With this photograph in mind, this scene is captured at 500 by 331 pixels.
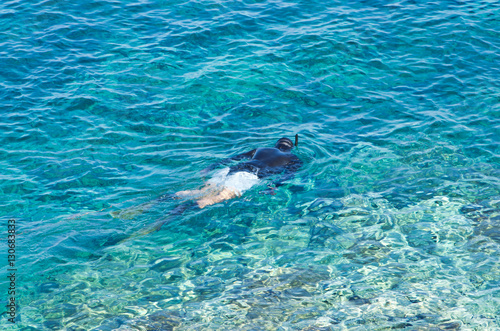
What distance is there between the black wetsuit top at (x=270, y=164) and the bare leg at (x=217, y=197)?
0.75 meters

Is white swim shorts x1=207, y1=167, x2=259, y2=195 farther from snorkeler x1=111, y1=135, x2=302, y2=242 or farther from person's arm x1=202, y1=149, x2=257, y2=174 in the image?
person's arm x1=202, y1=149, x2=257, y2=174

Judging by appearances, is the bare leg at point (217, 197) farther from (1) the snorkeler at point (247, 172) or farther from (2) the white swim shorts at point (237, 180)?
(2) the white swim shorts at point (237, 180)

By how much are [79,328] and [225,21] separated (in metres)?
15.1

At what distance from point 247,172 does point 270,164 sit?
72cm

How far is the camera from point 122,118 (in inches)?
639

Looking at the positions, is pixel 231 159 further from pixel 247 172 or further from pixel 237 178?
pixel 237 178

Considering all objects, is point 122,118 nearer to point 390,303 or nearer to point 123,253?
point 123,253

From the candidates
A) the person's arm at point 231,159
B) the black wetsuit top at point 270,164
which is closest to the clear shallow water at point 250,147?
the person's arm at point 231,159

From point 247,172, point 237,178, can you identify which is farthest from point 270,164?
point 237,178

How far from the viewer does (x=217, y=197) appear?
12891 millimetres

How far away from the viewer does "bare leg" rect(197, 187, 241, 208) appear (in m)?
12.8

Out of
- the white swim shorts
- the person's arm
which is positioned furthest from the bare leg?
the person's arm

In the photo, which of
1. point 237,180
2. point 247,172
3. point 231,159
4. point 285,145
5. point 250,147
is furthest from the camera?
point 250,147

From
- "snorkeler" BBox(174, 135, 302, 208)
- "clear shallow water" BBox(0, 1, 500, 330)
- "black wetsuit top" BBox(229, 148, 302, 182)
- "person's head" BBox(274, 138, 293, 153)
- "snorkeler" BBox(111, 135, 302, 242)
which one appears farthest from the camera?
"person's head" BBox(274, 138, 293, 153)
